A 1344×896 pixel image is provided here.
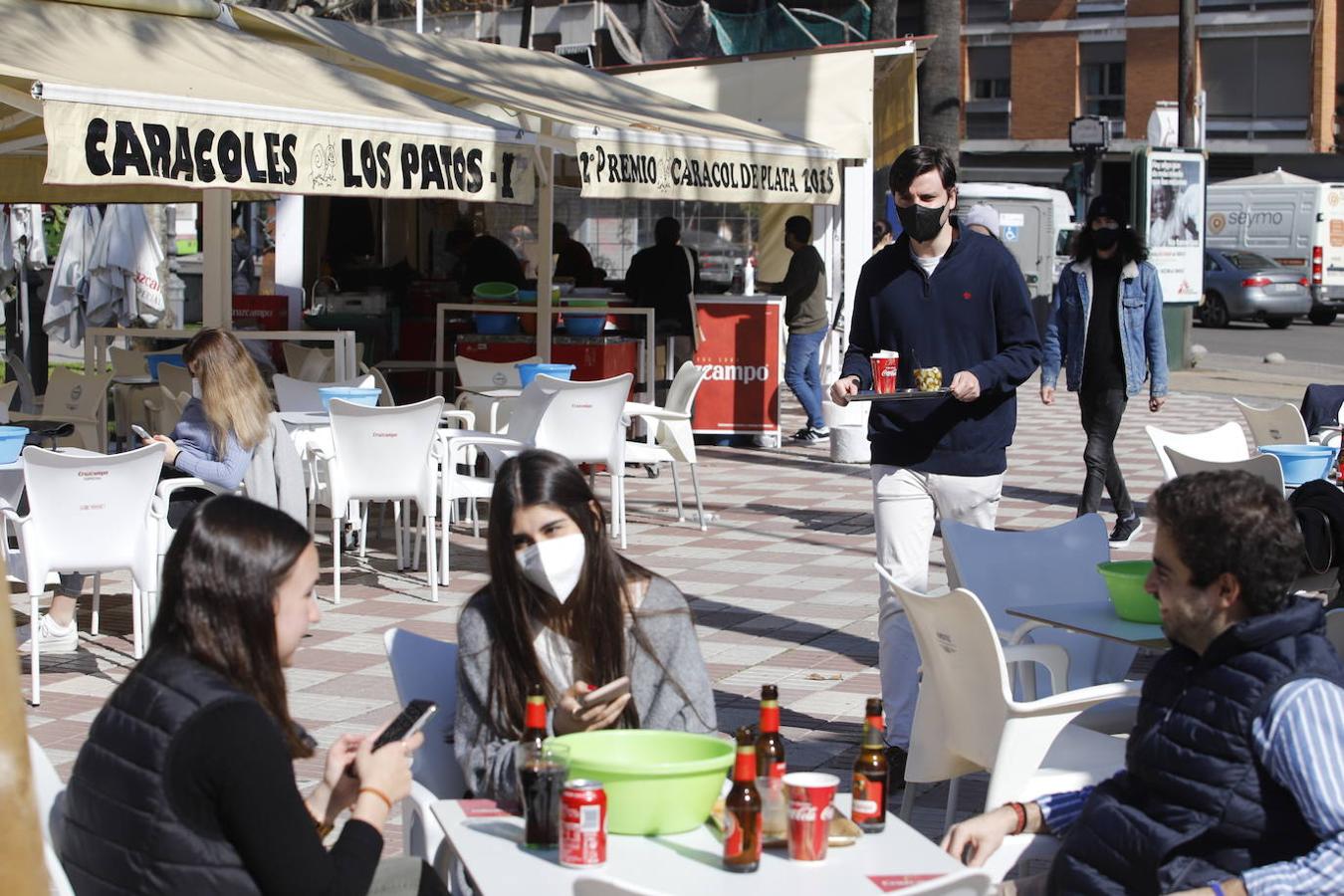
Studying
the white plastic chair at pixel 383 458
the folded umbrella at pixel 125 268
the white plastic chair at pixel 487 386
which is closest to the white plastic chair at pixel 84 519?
the white plastic chair at pixel 383 458

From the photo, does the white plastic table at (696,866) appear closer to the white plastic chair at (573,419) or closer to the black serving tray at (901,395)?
the black serving tray at (901,395)

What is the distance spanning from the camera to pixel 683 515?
37.4 ft

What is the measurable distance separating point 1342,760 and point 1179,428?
1380 centimetres

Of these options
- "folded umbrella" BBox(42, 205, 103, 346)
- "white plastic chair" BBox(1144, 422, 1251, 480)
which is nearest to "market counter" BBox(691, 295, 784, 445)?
"folded umbrella" BBox(42, 205, 103, 346)

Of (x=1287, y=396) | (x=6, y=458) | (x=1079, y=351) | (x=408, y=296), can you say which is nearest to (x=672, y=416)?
(x=1079, y=351)

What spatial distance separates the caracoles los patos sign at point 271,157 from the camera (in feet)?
24.1

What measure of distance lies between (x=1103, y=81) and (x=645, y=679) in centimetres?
→ 4989

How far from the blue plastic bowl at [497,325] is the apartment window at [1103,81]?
40.1 metres

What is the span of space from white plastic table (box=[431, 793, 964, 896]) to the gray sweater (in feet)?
1.24

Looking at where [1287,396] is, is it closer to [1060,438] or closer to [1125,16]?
[1060,438]

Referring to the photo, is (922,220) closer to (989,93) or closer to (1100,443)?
(1100,443)

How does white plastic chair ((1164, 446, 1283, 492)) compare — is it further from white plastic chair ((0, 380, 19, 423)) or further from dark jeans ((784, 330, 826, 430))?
dark jeans ((784, 330, 826, 430))

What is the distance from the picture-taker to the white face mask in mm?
3350

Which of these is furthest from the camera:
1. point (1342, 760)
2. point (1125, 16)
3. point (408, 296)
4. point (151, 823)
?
point (1125, 16)
